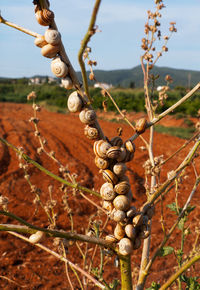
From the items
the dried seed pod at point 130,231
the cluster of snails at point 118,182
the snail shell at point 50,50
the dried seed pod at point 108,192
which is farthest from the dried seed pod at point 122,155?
the snail shell at point 50,50

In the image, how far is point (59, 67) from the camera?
2.64ft

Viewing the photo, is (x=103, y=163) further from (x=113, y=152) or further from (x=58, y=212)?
(x=58, y=212)

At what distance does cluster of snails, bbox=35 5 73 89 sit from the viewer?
0.76 metres

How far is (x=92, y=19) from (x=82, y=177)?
245 inches

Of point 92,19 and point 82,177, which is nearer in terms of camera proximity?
point 92,19

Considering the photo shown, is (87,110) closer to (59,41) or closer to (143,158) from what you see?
(59,41)

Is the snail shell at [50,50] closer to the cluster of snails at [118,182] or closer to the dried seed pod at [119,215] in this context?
the cluster of snails at [118,182]

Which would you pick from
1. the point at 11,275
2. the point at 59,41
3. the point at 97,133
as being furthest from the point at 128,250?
the point at 11,275

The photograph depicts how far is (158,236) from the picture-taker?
4422 millimetres

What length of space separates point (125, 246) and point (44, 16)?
760mm

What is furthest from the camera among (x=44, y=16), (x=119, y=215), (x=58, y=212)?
(x=58, y=212)

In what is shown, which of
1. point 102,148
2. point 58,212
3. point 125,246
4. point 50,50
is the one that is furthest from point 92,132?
point 58,212

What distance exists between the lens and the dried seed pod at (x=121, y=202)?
951 mm

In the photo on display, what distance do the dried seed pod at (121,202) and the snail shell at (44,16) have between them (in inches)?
23.0
